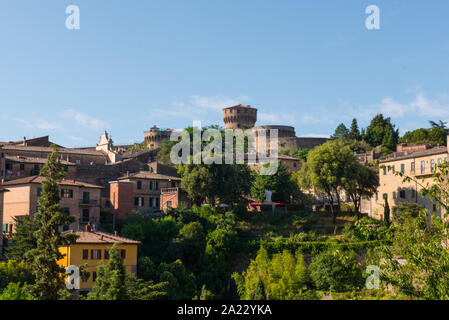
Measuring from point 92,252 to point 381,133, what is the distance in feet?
205

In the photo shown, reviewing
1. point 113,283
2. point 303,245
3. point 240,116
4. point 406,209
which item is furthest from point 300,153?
point 113,283

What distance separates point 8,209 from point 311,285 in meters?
25.5

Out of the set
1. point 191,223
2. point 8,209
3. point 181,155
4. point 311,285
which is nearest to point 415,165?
point 311,285

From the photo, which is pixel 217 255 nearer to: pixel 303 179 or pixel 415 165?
pixel 303 179

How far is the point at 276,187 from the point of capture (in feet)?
202

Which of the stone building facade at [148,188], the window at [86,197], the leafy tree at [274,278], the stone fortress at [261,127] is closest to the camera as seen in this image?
the leafy tree at [274,278]

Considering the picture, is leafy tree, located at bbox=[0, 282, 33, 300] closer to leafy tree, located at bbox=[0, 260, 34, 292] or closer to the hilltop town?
leafy tree, located at bbox=[0, 260, 34, 292]

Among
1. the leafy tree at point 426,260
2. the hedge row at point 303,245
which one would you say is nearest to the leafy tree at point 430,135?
the hedge row at point 303,245

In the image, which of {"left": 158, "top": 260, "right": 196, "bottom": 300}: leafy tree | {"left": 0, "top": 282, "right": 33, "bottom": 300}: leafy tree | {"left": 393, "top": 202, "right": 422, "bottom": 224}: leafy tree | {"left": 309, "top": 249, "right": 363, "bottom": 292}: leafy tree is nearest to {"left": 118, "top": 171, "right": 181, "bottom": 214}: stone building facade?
{"left": 158, "top": 260, "right": 196, "bottom": 300}: leafy tree

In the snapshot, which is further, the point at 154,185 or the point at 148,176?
A: the point at 148,176

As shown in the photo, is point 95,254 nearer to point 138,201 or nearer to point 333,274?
point 138,201

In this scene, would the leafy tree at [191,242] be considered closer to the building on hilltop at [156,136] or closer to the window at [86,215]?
the window at [86,215]

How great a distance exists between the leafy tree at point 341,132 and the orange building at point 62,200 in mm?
55150

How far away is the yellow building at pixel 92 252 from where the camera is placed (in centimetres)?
4091
